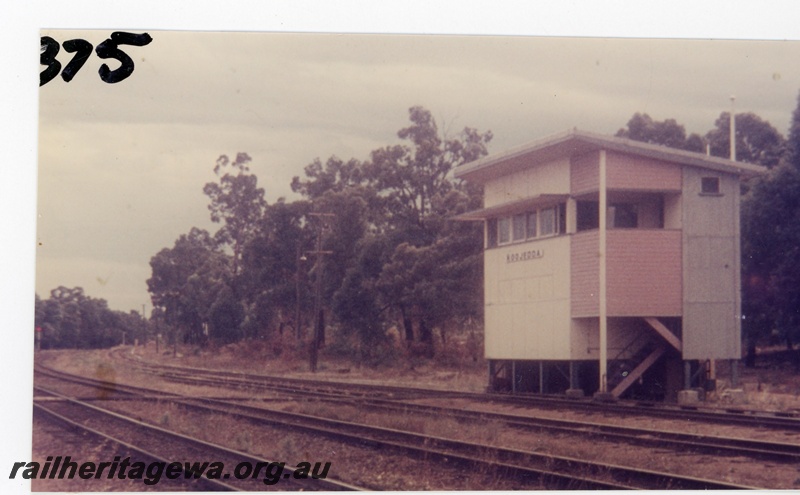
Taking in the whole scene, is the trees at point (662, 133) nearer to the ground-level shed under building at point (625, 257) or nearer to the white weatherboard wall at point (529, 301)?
the ground-level shed under building at point (625, 257)

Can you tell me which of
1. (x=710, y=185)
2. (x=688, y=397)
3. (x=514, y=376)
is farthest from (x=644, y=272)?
(x=514, y=376)

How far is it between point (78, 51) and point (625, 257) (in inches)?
523

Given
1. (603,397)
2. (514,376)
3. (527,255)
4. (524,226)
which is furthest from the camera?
(514,376)

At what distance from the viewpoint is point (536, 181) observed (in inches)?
786

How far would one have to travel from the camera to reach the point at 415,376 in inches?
945

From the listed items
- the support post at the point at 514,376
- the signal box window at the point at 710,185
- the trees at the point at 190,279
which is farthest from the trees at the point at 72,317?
the signal box window at the point at 710,185

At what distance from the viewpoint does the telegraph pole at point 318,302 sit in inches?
763

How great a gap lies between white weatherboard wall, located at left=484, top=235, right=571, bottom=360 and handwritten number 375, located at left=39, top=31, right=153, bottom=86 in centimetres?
1254

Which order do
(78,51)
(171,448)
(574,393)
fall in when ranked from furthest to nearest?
1. (574,393)
2. (171,448)
3. (78,51)

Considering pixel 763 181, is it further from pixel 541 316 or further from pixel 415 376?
pixel 415 376

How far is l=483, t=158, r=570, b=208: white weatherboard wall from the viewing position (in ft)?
64.8

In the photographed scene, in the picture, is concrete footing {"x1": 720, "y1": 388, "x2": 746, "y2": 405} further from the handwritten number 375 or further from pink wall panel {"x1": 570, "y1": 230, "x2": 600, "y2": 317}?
the handwritten number 375

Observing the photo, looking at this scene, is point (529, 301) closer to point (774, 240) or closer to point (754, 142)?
point (774, 240)

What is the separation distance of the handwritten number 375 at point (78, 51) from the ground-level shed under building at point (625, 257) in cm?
1070
